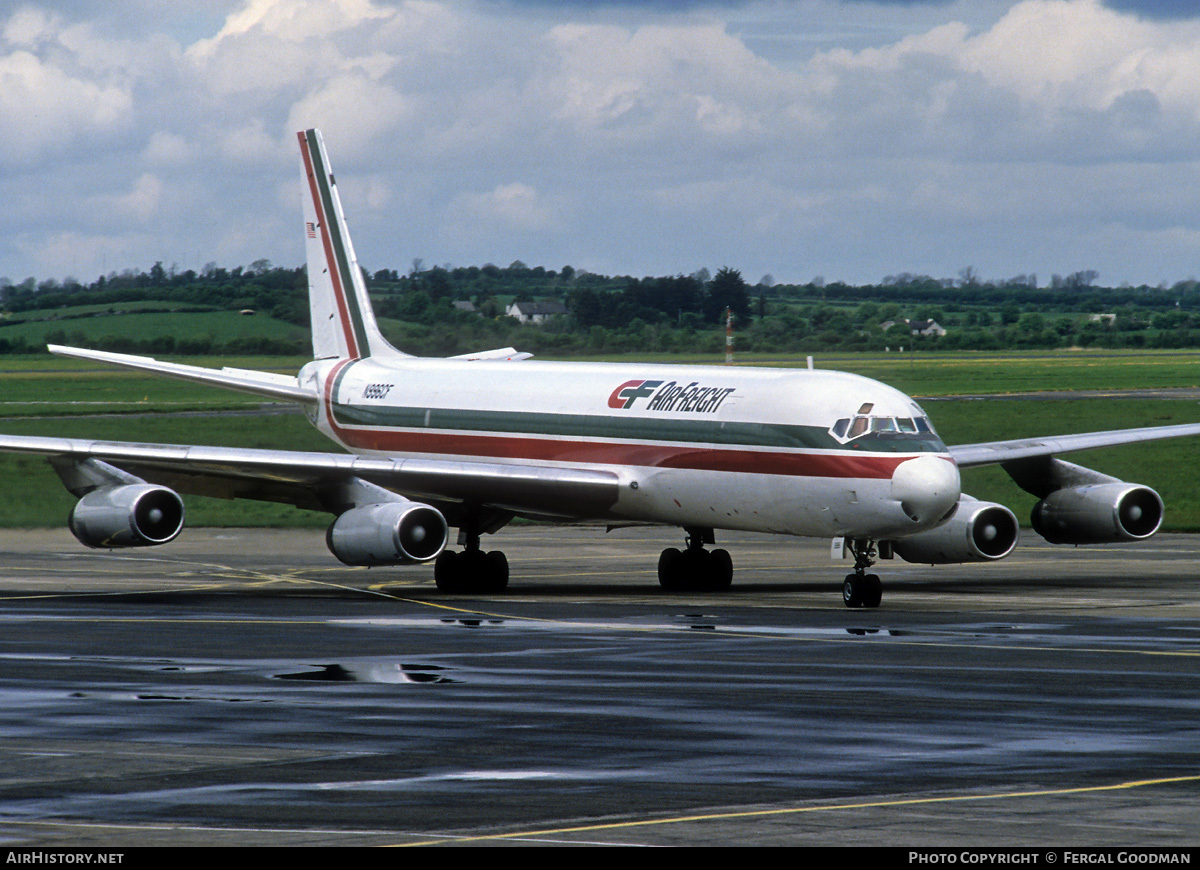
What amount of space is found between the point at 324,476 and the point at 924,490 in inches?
438

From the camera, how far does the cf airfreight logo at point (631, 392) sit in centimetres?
3619

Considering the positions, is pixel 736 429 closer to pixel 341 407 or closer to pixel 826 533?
pixel 826 533

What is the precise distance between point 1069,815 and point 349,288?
113 feet

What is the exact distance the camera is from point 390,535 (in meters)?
33.0

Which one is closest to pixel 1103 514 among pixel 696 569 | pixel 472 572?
pixel 696 569

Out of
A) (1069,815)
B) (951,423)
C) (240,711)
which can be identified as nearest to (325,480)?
(240,711)

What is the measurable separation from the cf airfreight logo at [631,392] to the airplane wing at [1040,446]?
19.5ft

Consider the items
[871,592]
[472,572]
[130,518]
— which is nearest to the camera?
[871,592]

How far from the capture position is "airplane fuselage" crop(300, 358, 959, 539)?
3106 cm

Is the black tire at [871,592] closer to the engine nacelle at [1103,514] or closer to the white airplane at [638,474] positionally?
the white airplane at [638,474]

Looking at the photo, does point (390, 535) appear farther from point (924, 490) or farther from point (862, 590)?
point (924, 490)

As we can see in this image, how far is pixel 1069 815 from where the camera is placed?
13750 mm

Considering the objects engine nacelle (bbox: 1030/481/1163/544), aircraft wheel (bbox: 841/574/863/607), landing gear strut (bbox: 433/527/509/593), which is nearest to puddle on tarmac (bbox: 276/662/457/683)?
aircraft wheel (bbox: 841/574/863/607)

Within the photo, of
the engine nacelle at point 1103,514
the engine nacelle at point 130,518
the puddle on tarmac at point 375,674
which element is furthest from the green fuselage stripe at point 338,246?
the puddle on tarmac at point 375,674
